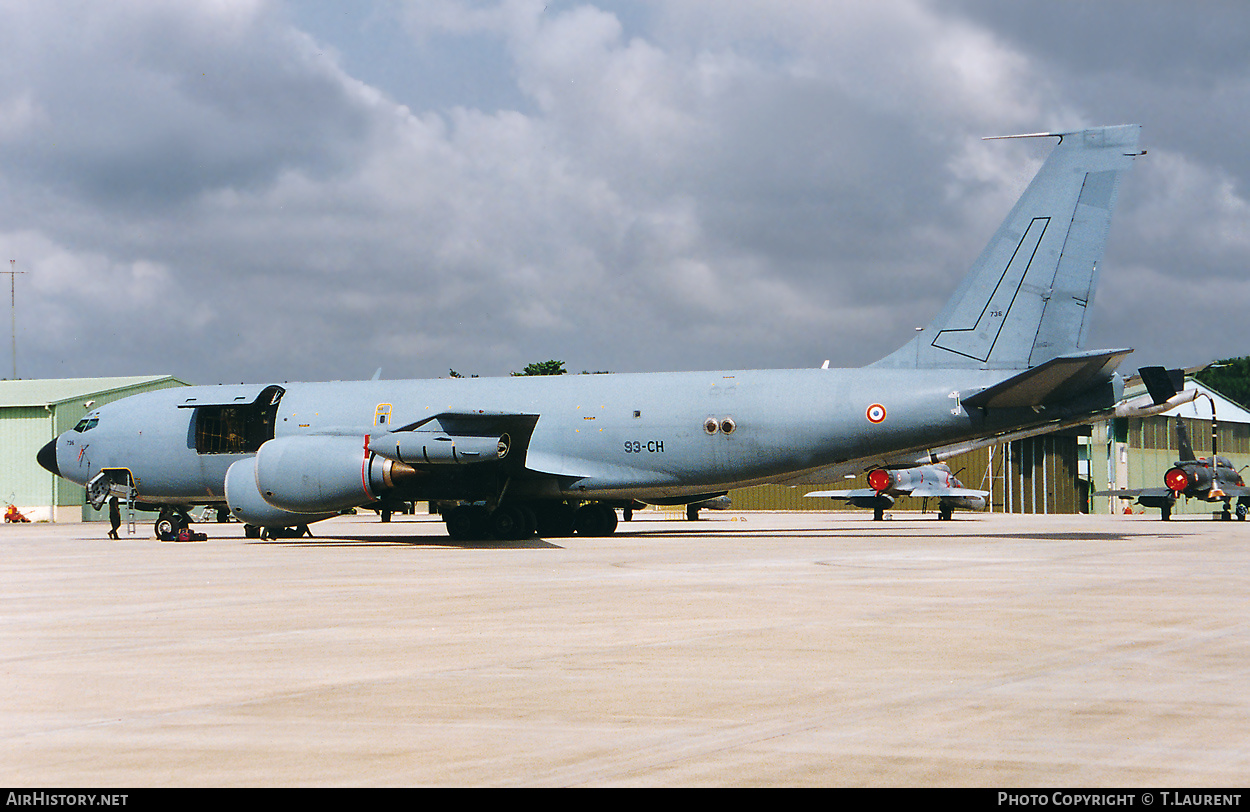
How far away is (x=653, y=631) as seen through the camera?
1152 centimetres

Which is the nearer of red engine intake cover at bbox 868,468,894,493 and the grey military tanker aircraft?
the grey military tanker aircraft

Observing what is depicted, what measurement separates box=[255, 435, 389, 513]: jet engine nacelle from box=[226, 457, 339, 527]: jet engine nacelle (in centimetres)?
64

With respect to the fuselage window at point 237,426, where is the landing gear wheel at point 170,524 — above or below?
below

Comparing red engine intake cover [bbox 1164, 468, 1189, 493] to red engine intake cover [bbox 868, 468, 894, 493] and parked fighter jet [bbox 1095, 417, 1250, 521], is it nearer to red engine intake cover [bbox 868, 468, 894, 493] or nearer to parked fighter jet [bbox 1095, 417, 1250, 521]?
parked fighter jet [bbox 1095, 417, 1250, 521]

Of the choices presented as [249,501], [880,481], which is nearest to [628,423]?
[249,501]

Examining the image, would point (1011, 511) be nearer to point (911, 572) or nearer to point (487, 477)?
point (487, 477)

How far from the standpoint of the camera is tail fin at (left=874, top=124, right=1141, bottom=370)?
26625mm

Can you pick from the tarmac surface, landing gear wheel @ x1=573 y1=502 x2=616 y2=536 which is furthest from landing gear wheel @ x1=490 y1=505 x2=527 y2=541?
the tarmac surface

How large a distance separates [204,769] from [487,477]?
2390 centimetres

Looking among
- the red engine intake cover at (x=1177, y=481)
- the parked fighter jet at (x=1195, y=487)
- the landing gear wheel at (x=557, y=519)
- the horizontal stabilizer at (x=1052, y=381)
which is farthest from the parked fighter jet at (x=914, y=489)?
the horizontal stabilizer at (x=1052, y=381)

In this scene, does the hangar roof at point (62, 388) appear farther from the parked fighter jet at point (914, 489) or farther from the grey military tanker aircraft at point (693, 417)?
the parked fighter jet at point (914, 489)

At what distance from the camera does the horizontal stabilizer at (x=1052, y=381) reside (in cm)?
2486

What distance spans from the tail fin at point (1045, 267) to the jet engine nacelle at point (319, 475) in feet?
45.4

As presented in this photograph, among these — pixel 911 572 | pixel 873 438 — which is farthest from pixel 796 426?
pixel 911 572
